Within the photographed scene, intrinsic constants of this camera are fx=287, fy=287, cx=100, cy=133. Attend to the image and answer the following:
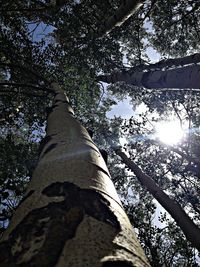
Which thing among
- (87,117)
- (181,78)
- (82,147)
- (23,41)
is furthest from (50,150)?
(87,117)

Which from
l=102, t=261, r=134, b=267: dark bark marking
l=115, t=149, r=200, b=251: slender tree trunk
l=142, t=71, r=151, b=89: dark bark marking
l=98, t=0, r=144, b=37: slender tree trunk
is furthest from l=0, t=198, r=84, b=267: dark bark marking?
l=98, t=0, r=144, b=37: slender tree trunk

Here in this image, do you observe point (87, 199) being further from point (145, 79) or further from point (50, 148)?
point (145, 79)

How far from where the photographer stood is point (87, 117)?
1199cm

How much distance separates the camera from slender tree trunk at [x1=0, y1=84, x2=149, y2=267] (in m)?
0.73

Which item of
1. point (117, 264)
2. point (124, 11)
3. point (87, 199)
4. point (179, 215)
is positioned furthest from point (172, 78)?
point (117, 264)

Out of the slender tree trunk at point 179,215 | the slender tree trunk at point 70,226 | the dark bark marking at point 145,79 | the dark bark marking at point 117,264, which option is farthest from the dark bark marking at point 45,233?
the dark bark marking at point 145,79

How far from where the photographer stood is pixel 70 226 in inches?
33.8

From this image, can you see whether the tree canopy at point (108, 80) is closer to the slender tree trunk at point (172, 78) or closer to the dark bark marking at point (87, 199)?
the slender tree trunk at point (172, 78)

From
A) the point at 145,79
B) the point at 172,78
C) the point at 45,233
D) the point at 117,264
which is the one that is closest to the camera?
the point at 117,264

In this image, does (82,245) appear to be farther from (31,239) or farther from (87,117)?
(87,117)

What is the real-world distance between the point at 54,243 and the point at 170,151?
1249 centimetres

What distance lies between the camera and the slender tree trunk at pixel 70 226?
2.39 feet

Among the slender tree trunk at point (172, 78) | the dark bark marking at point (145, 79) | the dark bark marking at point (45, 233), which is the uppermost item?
the dark bark marking at point (145, 79)

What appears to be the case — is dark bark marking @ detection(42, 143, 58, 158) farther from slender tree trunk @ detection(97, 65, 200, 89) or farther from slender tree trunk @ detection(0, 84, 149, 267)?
slender tree trunk @ detection(97, 65, 200, 89)
